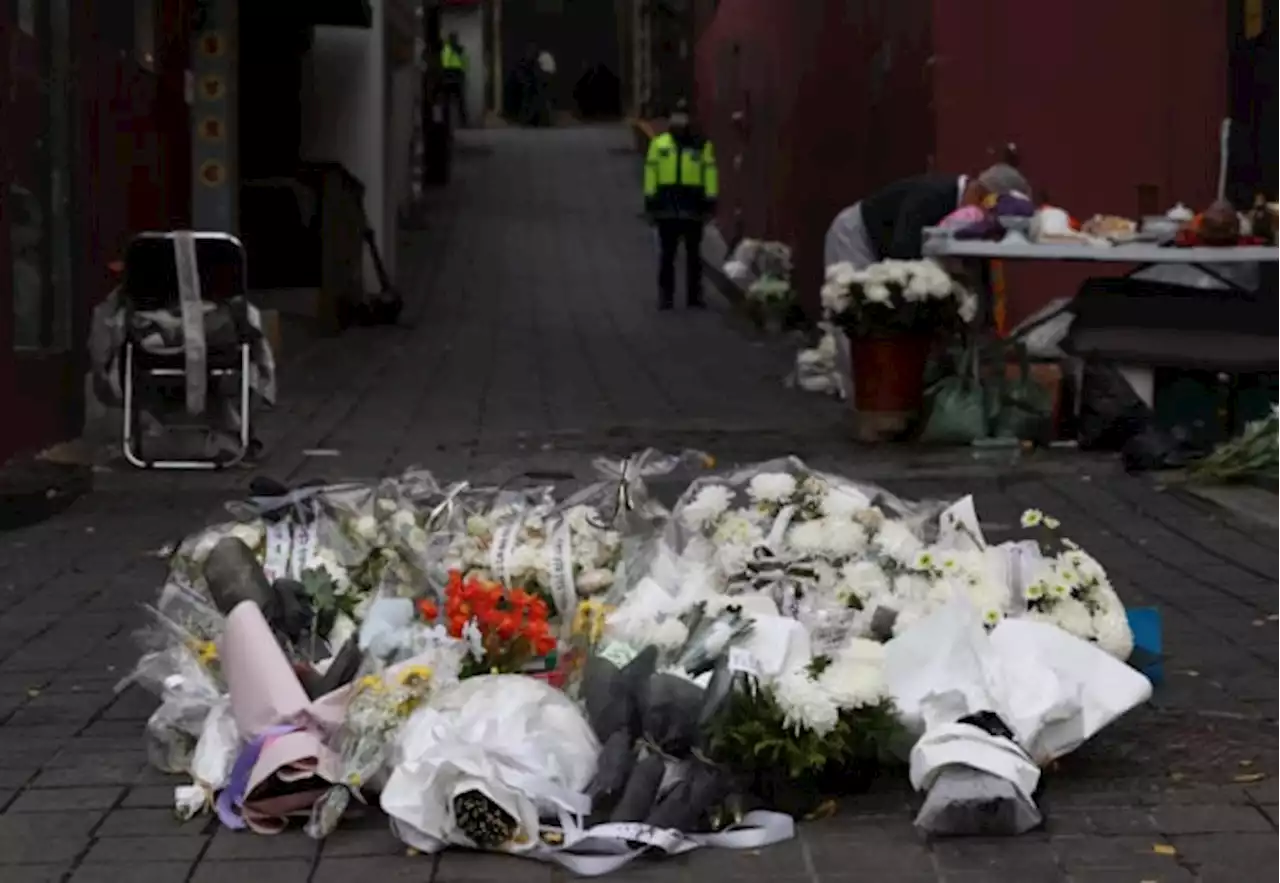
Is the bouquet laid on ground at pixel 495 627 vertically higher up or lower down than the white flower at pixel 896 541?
lower down

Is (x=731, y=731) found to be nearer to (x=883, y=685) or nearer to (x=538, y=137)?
(x=883, y=685)

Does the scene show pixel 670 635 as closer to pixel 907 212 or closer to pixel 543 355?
pixel 907 212

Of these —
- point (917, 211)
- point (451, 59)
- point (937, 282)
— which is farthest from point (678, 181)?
point (451, 59)

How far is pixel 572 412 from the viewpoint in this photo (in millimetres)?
11930

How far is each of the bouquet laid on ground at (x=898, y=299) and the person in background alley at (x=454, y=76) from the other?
22.6 m

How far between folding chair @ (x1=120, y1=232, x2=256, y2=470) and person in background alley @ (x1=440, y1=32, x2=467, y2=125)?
73.6 ft

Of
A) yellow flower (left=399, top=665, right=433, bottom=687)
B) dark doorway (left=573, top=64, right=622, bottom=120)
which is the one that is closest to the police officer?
yellow flower (left=399, top=665, right=433, bottom=687)

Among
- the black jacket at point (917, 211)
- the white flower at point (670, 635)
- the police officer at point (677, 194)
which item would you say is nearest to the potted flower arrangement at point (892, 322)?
the black jacket at point (917, 211)

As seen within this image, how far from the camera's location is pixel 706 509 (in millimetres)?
5441

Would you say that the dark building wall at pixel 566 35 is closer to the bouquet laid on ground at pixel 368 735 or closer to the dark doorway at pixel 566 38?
the dark doorway at pixel 566 38

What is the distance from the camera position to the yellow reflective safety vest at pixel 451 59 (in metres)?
35.7

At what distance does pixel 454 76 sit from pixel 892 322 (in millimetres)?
26248

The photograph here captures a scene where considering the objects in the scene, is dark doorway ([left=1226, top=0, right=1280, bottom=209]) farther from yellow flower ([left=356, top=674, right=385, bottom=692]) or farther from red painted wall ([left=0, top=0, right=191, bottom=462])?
yellow flower ([left=356, top=674, right=385, bottom=692])

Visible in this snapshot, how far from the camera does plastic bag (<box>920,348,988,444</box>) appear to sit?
9.88 m
